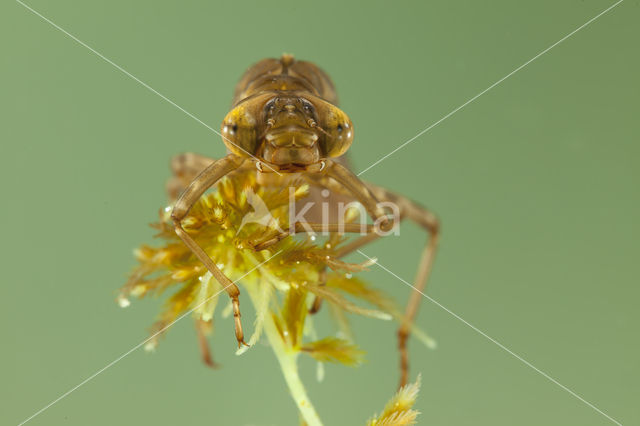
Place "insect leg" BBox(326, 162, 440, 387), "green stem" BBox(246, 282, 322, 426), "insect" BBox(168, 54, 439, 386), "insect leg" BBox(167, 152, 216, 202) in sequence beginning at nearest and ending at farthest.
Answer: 1. "green stem" BBox(246, 282, 322, 426)
2. "insect" BBox(168, 54, 439, 386)
3. "insect leg" BBox(326, 162, 440, 387)
4. "insect leg" BBox(167, 152, 216, 202)

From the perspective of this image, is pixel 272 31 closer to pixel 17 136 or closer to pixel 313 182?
pixel 313 182

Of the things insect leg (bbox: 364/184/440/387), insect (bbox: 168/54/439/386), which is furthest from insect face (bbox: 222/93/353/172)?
insect leg (bbox: 364/184/440/387)

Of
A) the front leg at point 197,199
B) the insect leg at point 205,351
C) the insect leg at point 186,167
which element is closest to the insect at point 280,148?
the front leg at point 197,199

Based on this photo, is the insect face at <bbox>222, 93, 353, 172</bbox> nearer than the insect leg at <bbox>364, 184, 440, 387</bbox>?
Yes

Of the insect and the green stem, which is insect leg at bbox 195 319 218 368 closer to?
the insect

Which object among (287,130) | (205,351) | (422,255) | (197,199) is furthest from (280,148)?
(205,351)

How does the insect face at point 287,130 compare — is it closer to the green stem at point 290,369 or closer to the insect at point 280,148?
the insect at point 280,148

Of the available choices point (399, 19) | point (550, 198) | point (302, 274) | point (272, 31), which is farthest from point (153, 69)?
point (550, 198)
